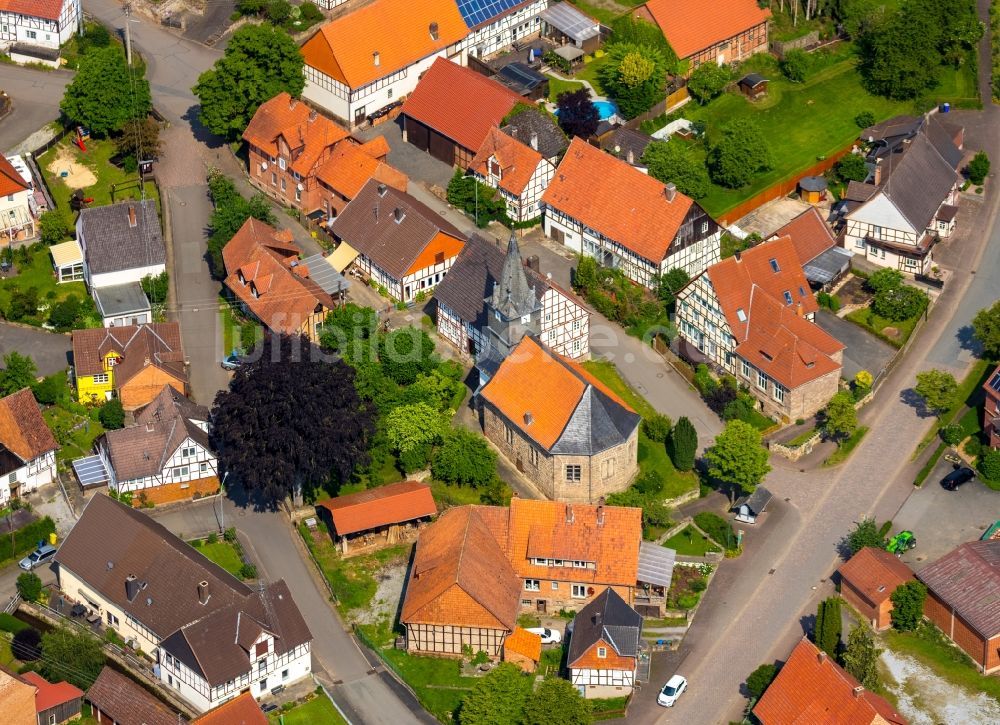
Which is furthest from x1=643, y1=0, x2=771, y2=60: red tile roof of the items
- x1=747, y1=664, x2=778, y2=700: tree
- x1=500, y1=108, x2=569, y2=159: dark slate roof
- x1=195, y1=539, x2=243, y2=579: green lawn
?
x1=747, y1=664, x2=778, y2=700: tree

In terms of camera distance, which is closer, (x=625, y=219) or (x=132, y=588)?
(x=132, y=588)

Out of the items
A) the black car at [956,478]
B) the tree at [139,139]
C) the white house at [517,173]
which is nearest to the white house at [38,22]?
the tree at [139,139]

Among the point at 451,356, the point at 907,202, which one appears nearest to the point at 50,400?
the point at 451,356

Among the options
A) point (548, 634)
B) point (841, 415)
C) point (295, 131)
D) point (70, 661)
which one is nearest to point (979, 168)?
point (841, 415)

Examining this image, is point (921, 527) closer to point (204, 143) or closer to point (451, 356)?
point (451, 356)

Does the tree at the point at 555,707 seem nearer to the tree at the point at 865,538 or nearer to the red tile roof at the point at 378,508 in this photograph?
the red tile roof at the point at 378,508

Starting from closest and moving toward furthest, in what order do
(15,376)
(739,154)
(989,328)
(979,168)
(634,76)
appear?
1. (15,376)
2. (989,328)
3. (739,154)
4. (634,76)
5. (979,168)

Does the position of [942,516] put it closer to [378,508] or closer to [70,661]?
[378,508]
